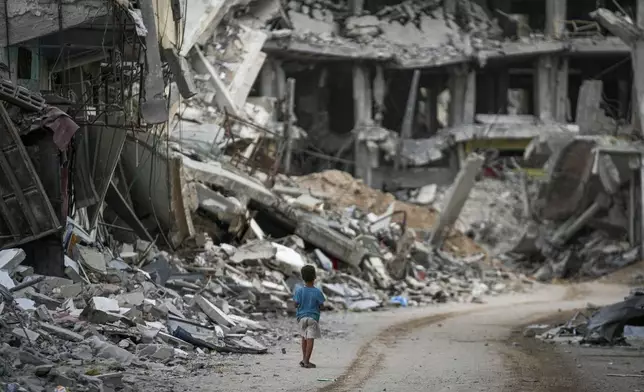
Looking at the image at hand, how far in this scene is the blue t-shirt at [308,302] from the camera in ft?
32.5

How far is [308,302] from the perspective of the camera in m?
9.93

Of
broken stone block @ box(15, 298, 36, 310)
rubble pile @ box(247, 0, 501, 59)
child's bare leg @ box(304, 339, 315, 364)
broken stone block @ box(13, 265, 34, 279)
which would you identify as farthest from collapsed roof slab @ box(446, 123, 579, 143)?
broken stone block @ box(15, 298, 36, 310)

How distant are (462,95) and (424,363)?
3249 cm

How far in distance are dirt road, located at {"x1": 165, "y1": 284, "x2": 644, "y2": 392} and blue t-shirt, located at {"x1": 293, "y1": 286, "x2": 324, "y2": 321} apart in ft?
1.87

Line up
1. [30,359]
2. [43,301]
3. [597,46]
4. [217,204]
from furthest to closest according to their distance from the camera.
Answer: [597,46] → [217,204] → [43,301] → [30,359]

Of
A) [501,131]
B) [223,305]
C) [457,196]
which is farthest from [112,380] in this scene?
[501,131]

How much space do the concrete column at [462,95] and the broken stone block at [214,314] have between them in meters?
30.0

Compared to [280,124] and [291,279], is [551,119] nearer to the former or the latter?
[280,124]

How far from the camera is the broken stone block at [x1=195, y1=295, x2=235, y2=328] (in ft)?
42.2

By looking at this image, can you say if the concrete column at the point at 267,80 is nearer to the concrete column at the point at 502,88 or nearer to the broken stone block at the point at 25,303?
the concrete column at the point at 502,88

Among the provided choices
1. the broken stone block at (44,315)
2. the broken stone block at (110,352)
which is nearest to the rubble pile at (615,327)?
the broken stone block at (110,352)

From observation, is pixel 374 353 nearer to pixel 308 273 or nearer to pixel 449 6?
pixel 308 273

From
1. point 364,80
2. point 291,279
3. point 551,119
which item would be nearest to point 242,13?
point 364,80

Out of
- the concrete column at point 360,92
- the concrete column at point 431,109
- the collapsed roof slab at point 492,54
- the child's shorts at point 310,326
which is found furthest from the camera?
the concrete column at point 431,109
